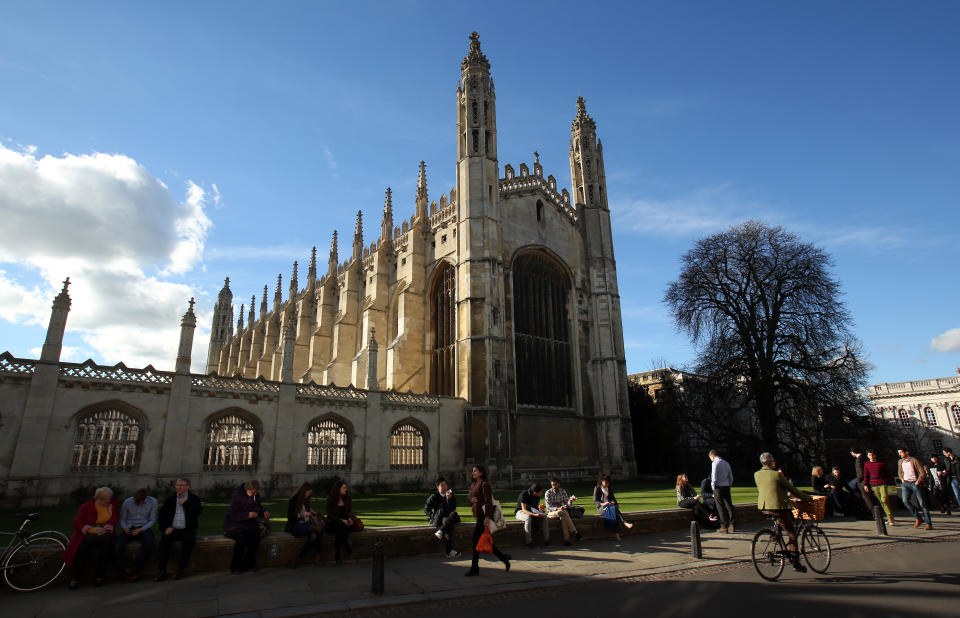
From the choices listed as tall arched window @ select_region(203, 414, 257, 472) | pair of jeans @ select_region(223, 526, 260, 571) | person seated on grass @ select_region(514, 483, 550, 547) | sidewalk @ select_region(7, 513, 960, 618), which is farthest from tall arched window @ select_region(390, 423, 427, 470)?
pair of jeans @ select_region(223, 526, 260, 571)

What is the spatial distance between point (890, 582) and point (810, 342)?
1966cm

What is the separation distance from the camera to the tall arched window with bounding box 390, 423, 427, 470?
2195 centimetres

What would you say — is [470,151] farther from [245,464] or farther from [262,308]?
[262,308]

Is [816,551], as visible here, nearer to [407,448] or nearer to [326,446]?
[326,446]

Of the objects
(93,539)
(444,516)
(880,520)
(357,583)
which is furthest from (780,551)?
(93,539)

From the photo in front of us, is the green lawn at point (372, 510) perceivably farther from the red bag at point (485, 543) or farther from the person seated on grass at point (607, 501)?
the red bag at point (485, 543)

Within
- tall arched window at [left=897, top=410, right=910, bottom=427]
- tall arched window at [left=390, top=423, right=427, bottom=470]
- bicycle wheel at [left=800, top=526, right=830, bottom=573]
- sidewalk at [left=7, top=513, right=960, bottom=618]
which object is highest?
tall arched window at [left=897, top=410, right=910, bottom=427]

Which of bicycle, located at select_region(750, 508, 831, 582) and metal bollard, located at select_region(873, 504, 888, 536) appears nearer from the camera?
bicycle, located at select_region(750, 508, 831, 582)

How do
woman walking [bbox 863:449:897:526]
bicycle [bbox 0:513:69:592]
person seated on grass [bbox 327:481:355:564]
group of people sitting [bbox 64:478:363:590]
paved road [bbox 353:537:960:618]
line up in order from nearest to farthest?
1. paved road [bbox 353:537:960:618]
2. bicycle [bbox 0:513:69:592]
3. group of people sitting [bbox 64:478:363:590]
4. person seated on grass [bbox 327:481:355:564]
5. woman walking [bbox 863:449:897:526]

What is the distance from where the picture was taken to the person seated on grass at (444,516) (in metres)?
8.66

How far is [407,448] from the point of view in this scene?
2233 cm

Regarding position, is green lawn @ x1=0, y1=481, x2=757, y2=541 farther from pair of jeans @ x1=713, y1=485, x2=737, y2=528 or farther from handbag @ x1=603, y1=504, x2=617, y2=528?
handbag @ x1=603, y1=504, x2=617, y2=528

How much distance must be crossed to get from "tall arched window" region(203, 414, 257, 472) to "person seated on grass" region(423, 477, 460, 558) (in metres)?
11.8

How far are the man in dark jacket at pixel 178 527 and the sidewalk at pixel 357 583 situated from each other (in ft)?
0.84
